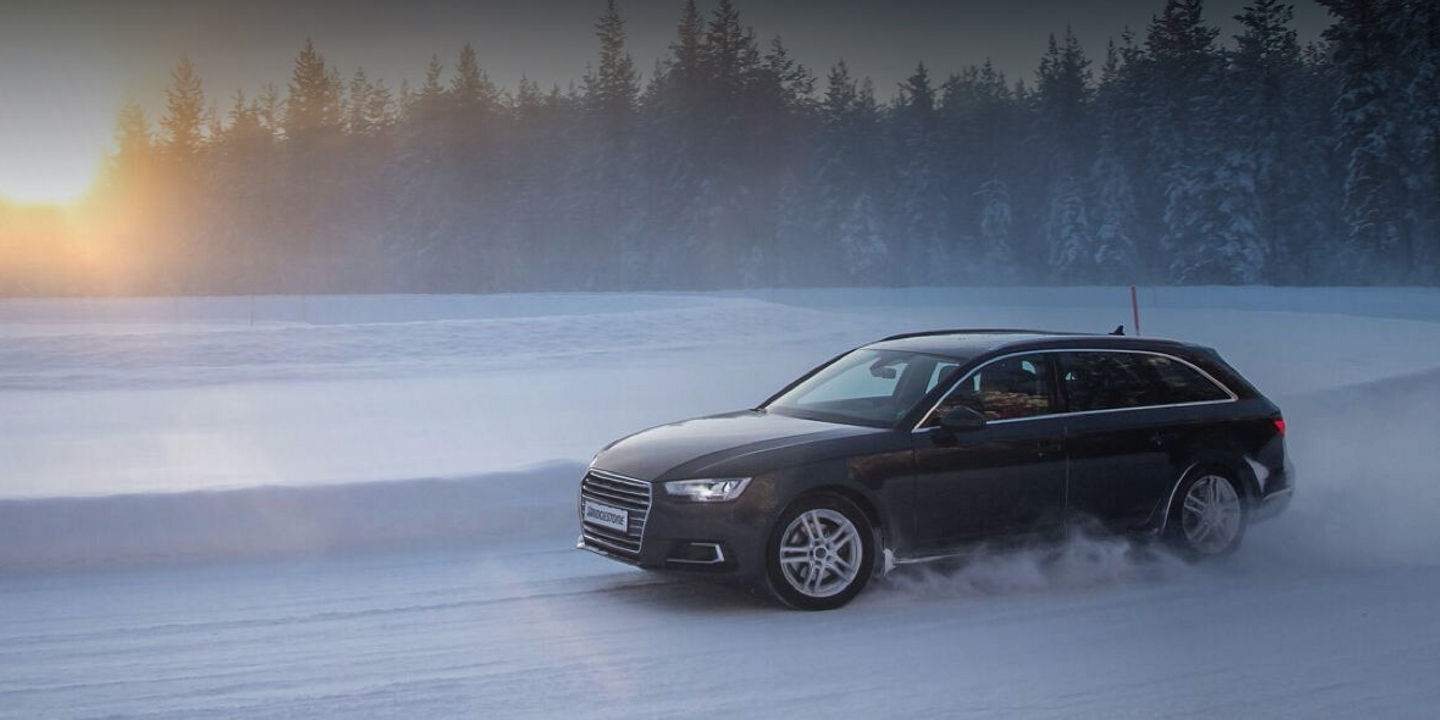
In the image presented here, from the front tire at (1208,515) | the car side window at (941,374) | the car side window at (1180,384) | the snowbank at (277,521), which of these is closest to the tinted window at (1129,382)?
the car side window at (1180,384)

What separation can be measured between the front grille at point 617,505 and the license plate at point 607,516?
0.9 inches

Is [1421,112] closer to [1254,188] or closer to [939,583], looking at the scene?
[1254,188]

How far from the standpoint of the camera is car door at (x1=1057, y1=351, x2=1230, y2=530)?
809 cm

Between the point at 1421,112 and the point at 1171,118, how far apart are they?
1678cm

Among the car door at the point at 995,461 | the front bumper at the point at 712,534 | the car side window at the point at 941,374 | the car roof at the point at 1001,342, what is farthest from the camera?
the car roof at the point at 1001,342

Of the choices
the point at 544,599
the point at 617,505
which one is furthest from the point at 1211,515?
the point at 544,599

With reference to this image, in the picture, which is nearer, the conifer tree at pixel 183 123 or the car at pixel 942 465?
the car at pixel 942 465

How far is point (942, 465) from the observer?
7656 mm

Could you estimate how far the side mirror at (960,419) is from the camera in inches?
299

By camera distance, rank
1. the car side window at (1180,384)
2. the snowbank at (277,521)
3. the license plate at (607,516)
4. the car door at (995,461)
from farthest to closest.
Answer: the snowbank at (277,521) → the car side window at (1180,384) → the car door at (995,461) → the license plate at (607,516)

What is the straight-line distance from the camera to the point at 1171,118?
82.8 m

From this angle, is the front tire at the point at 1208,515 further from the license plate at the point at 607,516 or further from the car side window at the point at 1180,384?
the license plate at the point at 607,516

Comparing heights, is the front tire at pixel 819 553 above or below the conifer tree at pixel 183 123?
below

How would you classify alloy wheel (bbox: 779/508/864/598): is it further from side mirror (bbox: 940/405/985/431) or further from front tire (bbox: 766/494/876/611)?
side mirror (bbox: 940/405/985/431)
